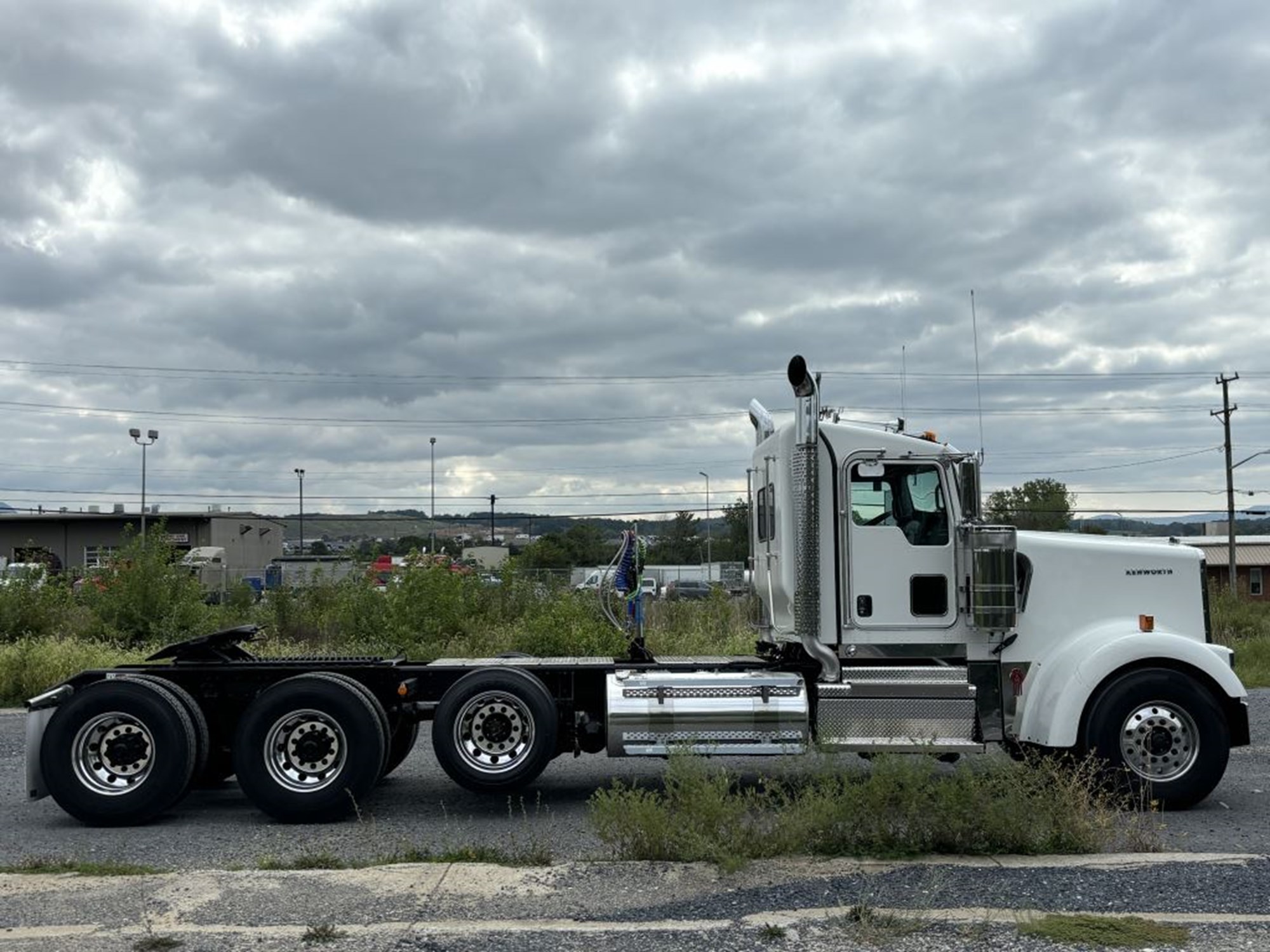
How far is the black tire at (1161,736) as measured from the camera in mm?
8539

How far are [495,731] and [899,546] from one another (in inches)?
138

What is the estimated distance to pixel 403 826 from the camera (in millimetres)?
8469

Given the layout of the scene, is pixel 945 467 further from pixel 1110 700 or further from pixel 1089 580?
pixel 1110 700

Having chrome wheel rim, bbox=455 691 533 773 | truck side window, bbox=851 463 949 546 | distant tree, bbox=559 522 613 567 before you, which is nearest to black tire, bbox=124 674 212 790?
chrome wheel rim, bbox=455 691 533 773

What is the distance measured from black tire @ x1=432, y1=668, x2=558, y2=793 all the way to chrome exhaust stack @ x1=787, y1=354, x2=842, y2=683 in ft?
6.92

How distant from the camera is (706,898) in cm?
608

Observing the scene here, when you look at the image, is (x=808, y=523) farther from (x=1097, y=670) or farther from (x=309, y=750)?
(x=309, y=750)

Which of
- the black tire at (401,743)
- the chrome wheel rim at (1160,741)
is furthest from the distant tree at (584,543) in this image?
the chrome wheel rim at (1160,741)

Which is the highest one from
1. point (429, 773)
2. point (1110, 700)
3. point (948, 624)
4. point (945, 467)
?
point (945, 467)

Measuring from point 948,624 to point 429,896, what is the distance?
15.7ft

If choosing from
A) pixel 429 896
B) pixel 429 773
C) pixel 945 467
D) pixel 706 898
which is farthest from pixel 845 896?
pixel 429 773

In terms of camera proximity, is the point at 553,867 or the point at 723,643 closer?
the point at 553,867

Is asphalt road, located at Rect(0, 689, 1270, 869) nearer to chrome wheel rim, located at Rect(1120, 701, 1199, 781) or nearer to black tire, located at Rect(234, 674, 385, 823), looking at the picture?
black tire, located at Rect(234, 674, 385, 823)

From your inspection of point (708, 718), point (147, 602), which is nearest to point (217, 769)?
point (708, 718)
